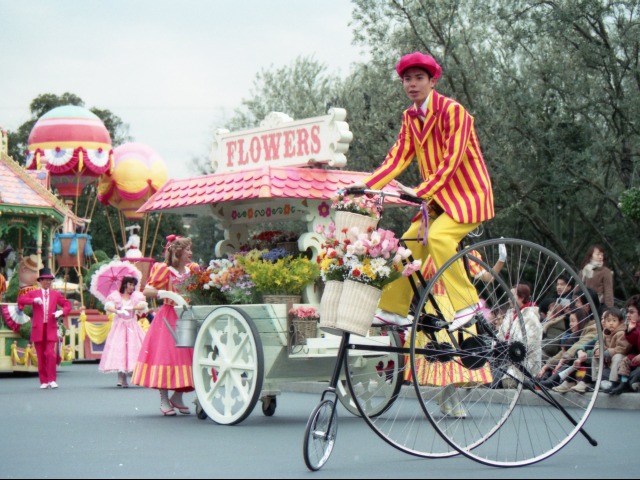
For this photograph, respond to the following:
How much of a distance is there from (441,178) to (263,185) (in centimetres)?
353

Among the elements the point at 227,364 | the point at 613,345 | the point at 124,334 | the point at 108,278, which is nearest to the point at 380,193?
the point at 227,364

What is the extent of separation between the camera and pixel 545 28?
65.9ft

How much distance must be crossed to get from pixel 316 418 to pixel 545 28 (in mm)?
14801

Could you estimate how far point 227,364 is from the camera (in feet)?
33.0

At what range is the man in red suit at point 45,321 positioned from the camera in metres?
16.4

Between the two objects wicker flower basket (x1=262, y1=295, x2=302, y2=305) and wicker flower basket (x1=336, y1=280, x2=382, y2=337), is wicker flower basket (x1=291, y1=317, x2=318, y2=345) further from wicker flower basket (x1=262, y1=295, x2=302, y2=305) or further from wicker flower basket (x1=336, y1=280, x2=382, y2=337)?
wicker flower basket (x1=336, y1=280, x2=382, y2=337)

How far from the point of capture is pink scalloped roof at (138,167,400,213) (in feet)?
35.3

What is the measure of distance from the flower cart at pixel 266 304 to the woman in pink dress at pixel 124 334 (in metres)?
4.92

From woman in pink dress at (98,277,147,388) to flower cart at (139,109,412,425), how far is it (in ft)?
16.1

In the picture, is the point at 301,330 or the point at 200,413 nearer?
the point at 301,330

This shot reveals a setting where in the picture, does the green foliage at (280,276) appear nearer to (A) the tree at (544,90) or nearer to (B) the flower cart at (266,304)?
(B) the flower cart at (266,304)

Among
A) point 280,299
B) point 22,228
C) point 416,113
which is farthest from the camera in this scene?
point 22,228

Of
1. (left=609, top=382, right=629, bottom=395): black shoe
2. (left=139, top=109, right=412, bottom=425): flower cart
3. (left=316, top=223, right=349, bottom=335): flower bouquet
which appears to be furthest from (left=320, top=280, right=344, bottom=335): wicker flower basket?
(left=609, top=382, right=629, bottom=395): black shoe

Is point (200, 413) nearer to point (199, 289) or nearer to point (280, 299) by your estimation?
point (199, 289)
